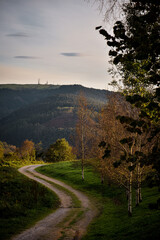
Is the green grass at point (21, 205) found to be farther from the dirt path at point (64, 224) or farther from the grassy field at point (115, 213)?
the grassy field at point (115, 213)

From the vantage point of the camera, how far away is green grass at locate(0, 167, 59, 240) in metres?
13.6

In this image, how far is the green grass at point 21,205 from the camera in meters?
13.6

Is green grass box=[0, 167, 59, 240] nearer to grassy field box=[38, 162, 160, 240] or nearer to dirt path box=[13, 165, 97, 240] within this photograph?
dirt path box=[13, 165, 97, 240]

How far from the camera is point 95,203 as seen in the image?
71.4 feet

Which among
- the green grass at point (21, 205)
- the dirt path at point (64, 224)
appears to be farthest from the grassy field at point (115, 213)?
the green grass at point (21, 205)

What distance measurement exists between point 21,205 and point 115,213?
8.15m

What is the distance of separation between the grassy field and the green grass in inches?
176

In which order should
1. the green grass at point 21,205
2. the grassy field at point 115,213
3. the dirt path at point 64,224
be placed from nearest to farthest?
the grassy field at point 115,213
the dirt path at point 64,224
the green grass at point 21,205

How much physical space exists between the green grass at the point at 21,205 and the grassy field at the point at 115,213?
448 cm

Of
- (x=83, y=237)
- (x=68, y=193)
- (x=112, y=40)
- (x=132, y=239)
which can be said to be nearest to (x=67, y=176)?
(x=68, y=193)

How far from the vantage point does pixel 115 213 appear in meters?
17.8

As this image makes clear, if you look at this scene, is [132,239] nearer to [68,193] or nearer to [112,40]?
[112,40]

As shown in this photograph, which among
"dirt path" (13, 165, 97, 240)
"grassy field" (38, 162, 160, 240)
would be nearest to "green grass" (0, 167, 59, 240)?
"dirt path" (13, 165, 97, 240)

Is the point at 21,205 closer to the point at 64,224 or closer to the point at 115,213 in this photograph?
the point at 64,224
